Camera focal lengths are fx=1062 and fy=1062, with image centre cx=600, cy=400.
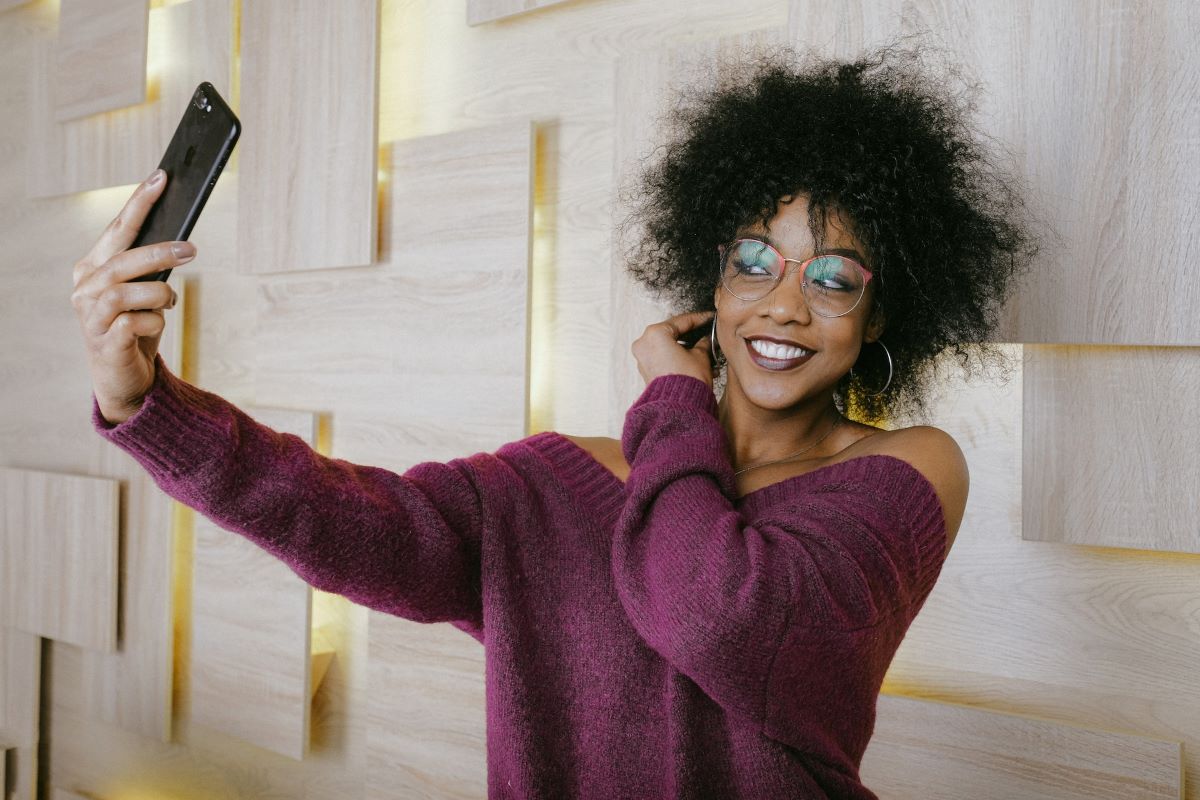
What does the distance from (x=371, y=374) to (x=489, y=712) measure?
1.04m

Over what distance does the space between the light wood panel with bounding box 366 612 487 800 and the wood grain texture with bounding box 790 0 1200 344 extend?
1118 mm

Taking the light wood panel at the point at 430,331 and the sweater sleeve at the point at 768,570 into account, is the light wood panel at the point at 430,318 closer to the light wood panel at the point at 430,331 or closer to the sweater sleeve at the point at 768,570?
the light wood panel at the point at 430,331

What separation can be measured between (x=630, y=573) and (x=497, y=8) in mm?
1251

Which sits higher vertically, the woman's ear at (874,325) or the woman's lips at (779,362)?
the woman's ear at (874,325)

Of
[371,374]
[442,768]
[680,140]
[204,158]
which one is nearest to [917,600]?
[680,140]

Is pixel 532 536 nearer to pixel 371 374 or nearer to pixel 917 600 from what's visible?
pixel 917 600

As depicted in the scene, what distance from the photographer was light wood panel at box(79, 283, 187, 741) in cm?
243

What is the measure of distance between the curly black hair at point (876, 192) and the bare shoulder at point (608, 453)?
245mm

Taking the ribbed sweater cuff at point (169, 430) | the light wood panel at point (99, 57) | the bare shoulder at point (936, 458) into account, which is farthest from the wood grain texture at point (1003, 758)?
the light wood panel at point (99, 57)

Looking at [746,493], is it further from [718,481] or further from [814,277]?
[814,277]

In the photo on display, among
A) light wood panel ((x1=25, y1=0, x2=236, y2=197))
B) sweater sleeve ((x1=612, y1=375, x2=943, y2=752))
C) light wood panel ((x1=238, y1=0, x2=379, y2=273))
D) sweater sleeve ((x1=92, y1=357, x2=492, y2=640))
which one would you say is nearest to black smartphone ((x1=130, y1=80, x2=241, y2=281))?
sweater sleeve ((x1=92, y1=357, x2=492, y2=640))

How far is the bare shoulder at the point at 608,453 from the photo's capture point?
125 centimetres

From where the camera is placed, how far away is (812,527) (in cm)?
100

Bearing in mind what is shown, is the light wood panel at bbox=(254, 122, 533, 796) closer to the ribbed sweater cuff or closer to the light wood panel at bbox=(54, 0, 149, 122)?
the light wood panel at bbox=(54, 0, 149, 122)
